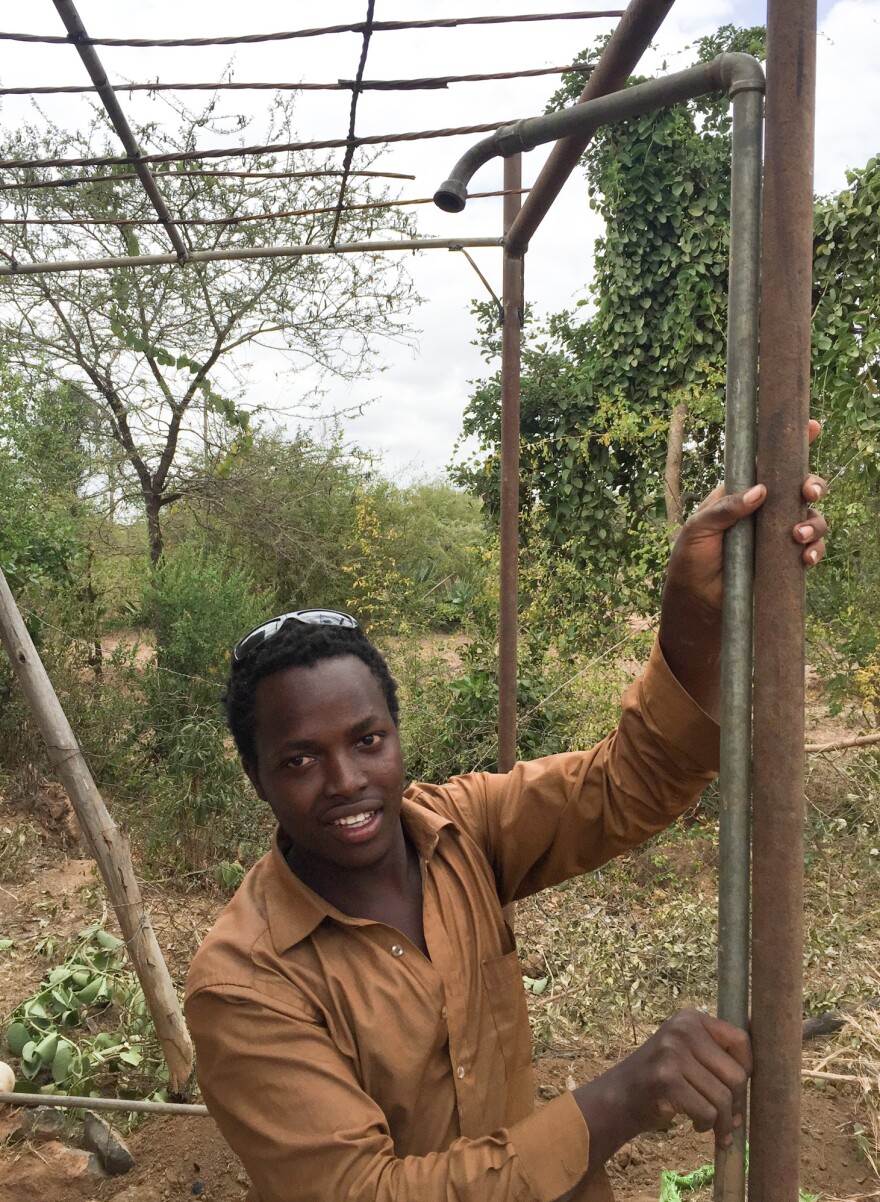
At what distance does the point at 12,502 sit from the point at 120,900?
5.23m

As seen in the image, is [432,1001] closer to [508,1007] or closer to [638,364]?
[508,1007]

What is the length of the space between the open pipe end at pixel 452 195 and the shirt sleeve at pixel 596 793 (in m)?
0.69

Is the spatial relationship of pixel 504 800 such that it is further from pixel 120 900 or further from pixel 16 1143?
pixel 16 1143

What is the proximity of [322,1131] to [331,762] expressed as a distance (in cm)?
47

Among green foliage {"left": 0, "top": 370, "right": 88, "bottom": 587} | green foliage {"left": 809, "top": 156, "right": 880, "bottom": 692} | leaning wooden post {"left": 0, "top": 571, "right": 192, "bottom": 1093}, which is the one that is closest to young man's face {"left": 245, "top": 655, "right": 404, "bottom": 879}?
leaning wooden post {"left": 0, "top": 571, "right": 192, "bottom": 1093}

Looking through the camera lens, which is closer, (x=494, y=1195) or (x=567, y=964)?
(x=494, y=1195)

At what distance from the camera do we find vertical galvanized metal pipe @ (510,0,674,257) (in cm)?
137

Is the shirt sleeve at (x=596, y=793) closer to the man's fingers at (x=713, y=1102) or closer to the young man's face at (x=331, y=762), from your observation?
the young man's face at (x=331, y=762)

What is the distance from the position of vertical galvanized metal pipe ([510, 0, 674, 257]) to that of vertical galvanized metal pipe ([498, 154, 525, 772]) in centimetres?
75

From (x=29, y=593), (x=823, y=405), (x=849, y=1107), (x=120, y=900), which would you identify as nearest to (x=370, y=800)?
(x=120, y=900)

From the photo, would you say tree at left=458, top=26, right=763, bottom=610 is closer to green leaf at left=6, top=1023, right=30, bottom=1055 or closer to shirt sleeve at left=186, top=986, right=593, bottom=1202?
green leaf at left=6, top=1023, right=30, bottom=1055

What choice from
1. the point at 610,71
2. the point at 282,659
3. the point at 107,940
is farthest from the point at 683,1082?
the point at 107,940

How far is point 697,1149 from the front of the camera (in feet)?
9.79

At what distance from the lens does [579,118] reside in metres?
1.22
